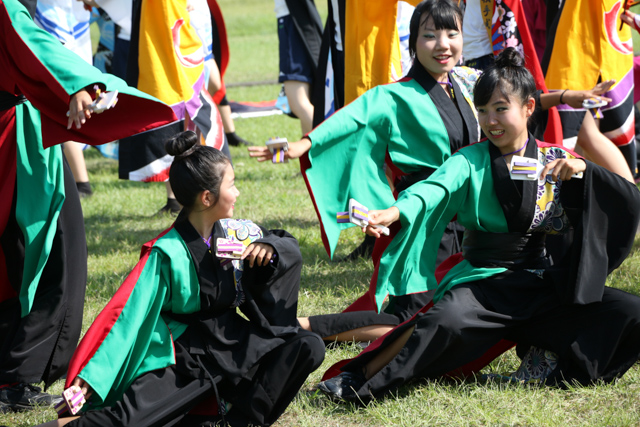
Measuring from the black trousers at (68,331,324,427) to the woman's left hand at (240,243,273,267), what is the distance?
28 cm

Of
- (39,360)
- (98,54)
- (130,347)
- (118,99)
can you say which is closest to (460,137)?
(118,99)

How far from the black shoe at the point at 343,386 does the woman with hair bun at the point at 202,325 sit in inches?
8.0

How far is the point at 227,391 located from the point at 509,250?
1.09 meters

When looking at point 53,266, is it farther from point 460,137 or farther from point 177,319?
point 460,137

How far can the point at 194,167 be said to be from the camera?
8.62 ft

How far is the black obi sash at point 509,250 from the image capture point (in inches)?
114

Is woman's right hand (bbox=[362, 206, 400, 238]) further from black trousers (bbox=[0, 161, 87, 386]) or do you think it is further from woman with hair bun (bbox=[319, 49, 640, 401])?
black trousers (bbox=[0, 161, 87, 386])

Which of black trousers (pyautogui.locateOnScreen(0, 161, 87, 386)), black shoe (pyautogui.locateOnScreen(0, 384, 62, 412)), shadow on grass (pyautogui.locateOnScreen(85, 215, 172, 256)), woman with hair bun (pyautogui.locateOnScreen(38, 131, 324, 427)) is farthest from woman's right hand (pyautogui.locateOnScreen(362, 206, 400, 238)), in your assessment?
shadow on grass (pyautogui.locateOnScreen(85, 215, 172, 256))

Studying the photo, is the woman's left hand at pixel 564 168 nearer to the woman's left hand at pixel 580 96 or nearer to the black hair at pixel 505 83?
the black hair at pixel 505 83

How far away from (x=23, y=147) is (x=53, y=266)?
1.47 feet

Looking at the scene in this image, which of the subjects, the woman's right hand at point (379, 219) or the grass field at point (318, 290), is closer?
the woman's right hand at point (379, 219)

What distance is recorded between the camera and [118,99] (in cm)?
278

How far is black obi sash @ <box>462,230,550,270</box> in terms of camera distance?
2.90 meters

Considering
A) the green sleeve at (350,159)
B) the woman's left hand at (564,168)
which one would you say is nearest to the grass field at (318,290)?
the green sleeve at (350,159)
